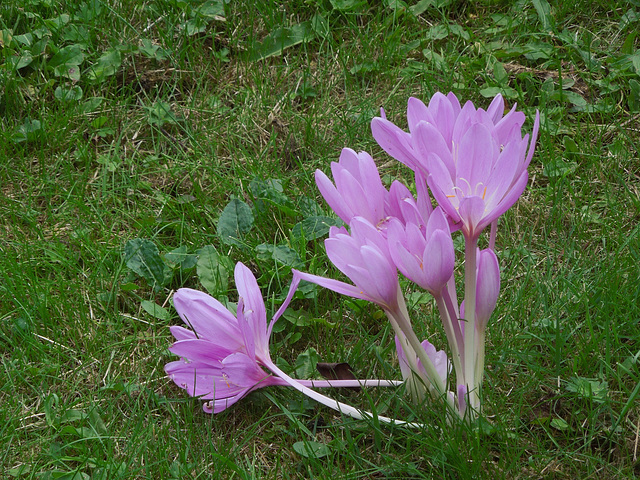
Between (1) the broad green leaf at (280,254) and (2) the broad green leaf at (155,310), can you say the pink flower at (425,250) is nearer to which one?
(1) the broad green leaf at (280,254)

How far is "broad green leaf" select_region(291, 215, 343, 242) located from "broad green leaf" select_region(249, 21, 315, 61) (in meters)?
1.11

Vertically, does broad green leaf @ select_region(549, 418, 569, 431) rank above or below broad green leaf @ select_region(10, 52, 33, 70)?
below

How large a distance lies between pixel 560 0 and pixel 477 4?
38 cm

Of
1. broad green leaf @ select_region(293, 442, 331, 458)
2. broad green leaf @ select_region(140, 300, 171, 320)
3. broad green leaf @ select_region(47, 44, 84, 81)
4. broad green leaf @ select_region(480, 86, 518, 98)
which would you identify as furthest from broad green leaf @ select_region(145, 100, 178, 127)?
broad green leaf @ select_region(293, 442, 331, 458)

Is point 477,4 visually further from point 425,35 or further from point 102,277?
point 102,277

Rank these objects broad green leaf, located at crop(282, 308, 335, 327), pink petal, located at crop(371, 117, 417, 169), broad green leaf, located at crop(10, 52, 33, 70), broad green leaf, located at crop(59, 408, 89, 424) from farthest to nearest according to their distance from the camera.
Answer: broad green leaf, located at crop(10, 52, 33, 70) < broad green leaf, located at crop(282, 308, 335, 327) < broad green leaf, located at crop(59, 408, 89, 424) < pink petal, located at crop(371, 117, 417, 169)

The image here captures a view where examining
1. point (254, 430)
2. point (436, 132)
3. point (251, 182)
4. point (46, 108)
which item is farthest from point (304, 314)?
point (46, 108)

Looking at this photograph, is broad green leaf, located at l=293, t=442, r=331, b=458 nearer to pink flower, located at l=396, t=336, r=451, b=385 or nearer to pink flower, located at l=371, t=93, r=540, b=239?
pink flower, located at l=396, t=336, r=451, b=385

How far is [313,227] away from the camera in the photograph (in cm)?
254

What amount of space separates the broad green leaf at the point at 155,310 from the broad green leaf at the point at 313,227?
515mm

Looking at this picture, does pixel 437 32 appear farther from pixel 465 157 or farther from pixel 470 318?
pixel 470 318

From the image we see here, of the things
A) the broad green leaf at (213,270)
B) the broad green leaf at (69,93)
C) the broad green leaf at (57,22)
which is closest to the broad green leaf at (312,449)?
the broad green leaf at (213,270)

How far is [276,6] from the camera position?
3.45 meters

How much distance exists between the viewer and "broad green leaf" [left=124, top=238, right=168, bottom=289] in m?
2.46
